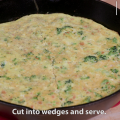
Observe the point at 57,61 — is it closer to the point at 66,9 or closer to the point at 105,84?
the point at 105,84

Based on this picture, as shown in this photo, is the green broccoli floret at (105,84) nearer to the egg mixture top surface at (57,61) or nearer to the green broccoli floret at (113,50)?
the egg mixture top surface at (57,61)

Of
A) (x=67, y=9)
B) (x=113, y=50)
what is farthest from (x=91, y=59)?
(x=67, y=9)

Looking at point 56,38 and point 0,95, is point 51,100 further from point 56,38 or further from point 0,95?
point 56,38

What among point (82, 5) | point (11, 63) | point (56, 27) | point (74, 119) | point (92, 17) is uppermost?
point (82, 5)

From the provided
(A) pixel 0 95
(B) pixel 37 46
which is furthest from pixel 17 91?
(B) pixel 37 46

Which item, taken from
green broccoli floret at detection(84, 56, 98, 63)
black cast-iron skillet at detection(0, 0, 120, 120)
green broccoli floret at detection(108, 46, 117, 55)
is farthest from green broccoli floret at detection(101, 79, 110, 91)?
black cast-iron skillet at detection(0, 0, 120, 120)

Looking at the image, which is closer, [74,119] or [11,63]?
[74,119]

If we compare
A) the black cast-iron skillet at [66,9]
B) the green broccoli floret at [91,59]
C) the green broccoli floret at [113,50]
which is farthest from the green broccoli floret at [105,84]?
the black cast-iron skillet at [66,9]

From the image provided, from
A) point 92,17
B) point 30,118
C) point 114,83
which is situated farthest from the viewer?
point 92,17
